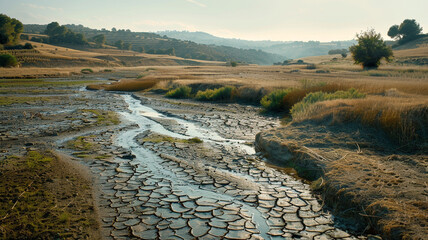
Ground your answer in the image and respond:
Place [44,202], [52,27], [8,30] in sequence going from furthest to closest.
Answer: [52,27]
[8,30]
[44,202]

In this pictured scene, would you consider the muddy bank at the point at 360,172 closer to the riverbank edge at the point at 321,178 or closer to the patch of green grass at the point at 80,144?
the riverbank edge at the point at 321,178

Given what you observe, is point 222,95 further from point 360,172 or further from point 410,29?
point 410,29

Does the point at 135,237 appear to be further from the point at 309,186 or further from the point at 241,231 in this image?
the point at 309,186

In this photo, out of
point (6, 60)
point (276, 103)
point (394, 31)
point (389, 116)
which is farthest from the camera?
point (394, 31)

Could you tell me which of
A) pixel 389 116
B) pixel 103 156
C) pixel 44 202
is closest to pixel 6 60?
pixel 103 156

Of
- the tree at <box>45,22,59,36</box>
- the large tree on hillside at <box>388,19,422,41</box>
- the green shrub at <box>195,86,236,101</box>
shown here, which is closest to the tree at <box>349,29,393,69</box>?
the green shrub at <box>195,86,236,101</box>

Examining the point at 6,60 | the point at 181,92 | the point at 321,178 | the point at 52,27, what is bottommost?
the point at 181,92
